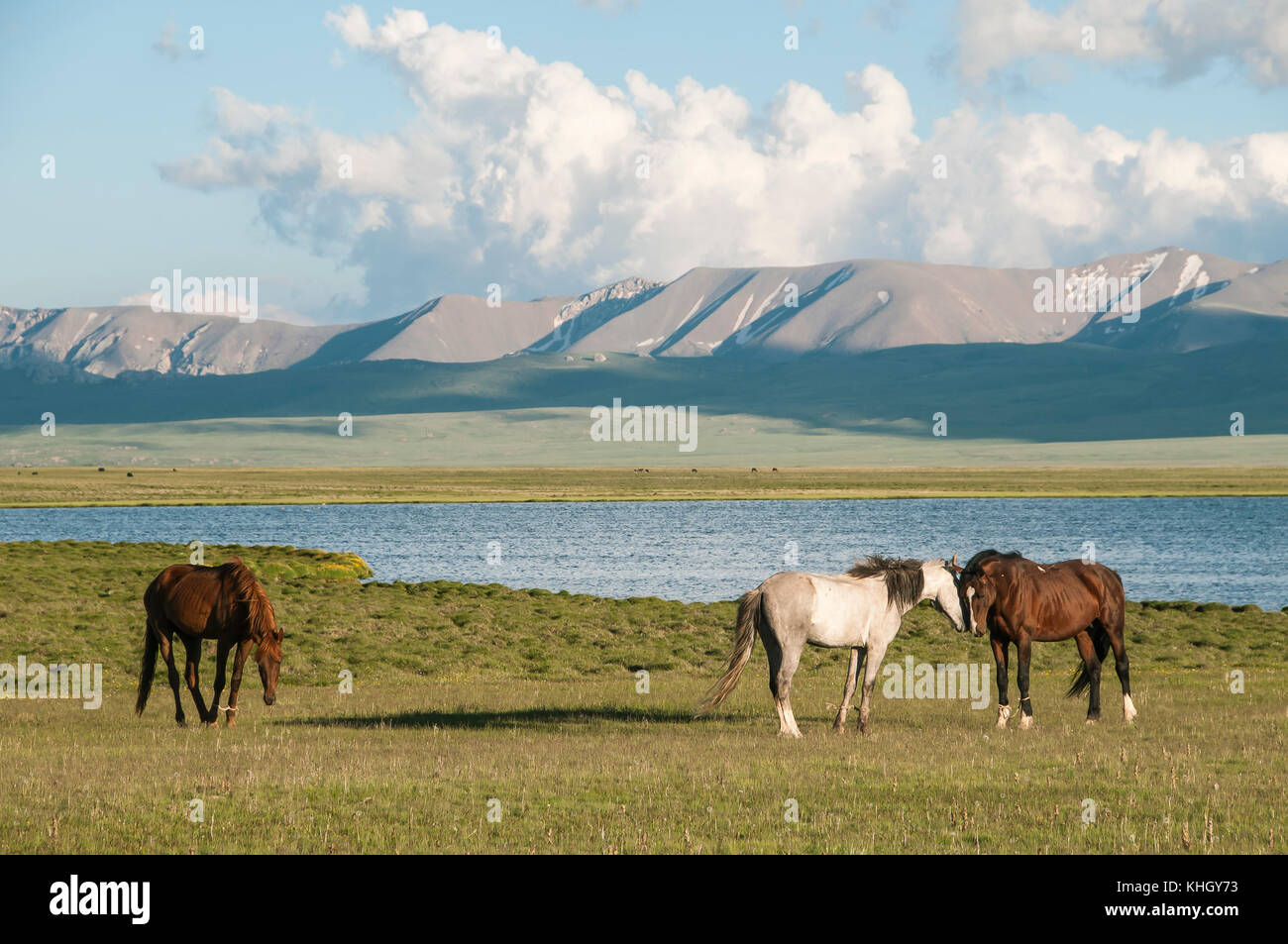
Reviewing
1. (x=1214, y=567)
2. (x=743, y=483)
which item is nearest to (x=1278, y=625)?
(x=1214, y=567)

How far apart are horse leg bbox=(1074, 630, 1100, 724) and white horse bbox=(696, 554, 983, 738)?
2.81m

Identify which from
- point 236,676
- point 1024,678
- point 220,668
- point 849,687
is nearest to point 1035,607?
point 1024,678

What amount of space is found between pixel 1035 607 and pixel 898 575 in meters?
2.43

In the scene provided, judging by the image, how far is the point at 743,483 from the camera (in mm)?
178125

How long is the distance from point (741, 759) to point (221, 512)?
107290 mm

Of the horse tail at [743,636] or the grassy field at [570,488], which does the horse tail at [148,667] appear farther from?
the grassy field at [570,488]

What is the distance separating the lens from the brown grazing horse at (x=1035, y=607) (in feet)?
63.0

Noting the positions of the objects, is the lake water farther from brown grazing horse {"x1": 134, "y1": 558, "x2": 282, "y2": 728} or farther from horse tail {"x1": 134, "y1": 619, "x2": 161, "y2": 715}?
brown grazing horse {"x1": 134, "y1": 558, "x2": 282, "y2": 728}

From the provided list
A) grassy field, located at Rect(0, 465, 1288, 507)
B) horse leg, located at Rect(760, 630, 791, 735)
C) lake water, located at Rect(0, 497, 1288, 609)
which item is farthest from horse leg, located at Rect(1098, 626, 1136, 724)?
grassy field, located at Rect(0, 465, 1288, 507)

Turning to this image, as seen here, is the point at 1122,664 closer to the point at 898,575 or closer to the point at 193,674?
the point at 898,575

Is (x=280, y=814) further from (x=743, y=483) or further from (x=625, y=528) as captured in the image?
(x=743, y=483)

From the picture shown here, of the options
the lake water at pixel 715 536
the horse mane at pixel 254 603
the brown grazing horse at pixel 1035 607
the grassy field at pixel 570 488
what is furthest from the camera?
the grassy field at pixel 570 488

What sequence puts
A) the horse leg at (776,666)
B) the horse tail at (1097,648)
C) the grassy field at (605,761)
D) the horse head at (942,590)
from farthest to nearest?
1. the horse tail at (1097,648)
2. the horse head at (942,590)
3. the horse leg at (776,666)
4. the grassy field at (605,761)

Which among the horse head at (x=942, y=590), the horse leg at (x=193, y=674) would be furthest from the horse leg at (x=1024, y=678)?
the horse leg at (x=193, y=674)
